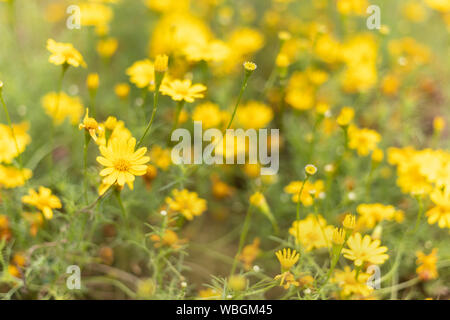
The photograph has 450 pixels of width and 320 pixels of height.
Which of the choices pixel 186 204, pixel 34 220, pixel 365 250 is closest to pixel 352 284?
pixel 365 250

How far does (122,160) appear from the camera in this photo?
1087 mm

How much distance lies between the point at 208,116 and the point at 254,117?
23cm

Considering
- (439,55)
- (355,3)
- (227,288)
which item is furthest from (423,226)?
(439,55)

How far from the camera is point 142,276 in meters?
1.58

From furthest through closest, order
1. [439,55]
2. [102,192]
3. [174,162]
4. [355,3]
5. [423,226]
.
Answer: [439,55]
[355,3]
[423,226]
[174,162]
[102,192]

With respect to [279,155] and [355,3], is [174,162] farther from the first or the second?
[355,3]

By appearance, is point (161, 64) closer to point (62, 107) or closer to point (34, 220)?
point (34, 220)

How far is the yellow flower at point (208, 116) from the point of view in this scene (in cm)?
171

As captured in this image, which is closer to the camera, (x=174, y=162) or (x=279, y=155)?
(x=174, y=162)

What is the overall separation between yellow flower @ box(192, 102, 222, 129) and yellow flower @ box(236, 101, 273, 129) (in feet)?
0.45

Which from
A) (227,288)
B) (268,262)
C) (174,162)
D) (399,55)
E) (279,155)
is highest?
(399,55)

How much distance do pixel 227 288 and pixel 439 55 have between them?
2015 mm

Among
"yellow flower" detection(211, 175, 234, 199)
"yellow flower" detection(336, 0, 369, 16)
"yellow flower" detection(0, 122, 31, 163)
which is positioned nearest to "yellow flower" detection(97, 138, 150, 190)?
"yellow flower" detection(0, 122, 31, 163)

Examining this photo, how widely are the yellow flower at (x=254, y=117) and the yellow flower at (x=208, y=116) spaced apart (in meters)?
0.14
